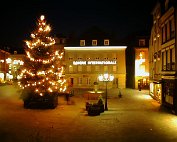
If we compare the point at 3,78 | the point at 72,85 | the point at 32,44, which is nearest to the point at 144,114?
the point at 32,44

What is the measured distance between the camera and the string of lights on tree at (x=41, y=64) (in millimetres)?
30359

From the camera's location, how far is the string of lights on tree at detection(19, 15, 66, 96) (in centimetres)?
3036

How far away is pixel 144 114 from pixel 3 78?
186 feet

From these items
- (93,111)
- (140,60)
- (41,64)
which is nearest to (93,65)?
(140,60)

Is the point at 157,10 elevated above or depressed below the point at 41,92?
above

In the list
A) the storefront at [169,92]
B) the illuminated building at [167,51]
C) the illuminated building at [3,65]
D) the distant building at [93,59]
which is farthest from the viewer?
the illuminated building at [3,65]

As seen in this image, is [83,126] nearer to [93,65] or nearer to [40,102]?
[40,102]

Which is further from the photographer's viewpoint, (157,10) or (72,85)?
(72,85)

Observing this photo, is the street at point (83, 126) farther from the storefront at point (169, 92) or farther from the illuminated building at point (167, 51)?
the illuminated building at point (167, 51)

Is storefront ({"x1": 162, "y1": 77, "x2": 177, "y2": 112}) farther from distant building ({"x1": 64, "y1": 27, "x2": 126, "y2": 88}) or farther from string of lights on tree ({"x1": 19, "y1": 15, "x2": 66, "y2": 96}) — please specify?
distant building ({"x1": 64, "y1": 27, "x2": 126, "y2": 88})

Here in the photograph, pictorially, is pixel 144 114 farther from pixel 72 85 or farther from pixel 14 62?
pixel 14 62

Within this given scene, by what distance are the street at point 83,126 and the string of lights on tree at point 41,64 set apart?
4.54 meters

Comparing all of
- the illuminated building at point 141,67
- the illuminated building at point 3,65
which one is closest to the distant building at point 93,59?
the illuminated building at point 141,67

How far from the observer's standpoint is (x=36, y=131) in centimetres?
1725
